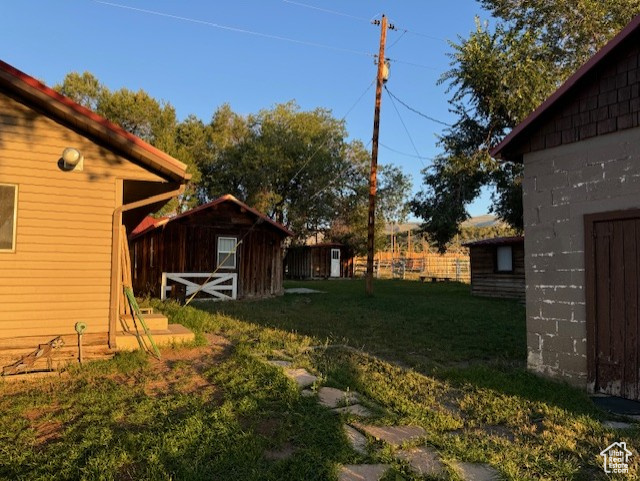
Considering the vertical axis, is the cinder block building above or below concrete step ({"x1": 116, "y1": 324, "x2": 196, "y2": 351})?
above

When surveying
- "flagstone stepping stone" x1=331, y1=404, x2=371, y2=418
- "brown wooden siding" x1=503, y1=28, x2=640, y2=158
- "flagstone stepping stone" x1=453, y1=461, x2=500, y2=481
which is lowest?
"flagstone stepping stone" x1=453, y1=461, x2=500, y2=481

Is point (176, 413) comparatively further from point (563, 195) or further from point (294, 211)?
point (294, 211)

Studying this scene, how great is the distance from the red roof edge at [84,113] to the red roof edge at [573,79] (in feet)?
15.8

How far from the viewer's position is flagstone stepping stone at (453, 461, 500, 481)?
10.8 feet

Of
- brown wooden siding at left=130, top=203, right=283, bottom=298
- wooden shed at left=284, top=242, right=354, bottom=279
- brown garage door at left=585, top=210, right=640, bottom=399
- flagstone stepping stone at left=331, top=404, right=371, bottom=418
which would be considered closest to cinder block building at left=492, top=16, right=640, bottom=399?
brown garage door at left=585, top=210, right=640, bottom=399

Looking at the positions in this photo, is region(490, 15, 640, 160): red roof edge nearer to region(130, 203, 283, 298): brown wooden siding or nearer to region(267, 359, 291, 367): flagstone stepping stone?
region(267, 359, 291, 367): flagstone stepping stone

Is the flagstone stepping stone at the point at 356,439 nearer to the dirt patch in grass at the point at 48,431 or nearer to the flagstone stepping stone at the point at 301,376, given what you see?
the flagstone stepping stone at the point at 301,376

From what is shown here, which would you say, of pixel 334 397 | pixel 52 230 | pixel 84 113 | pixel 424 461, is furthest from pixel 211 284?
pixel 424 461

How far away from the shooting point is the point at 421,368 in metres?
6.55

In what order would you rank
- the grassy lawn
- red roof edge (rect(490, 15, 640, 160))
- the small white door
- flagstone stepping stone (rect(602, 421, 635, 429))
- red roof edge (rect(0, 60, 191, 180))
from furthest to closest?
the small white door → red roof edge (rect(0, 60, 191, 180)) → red roof edge (rect(490, 15, 640, 160)) → flagstone stepping stone (rect(602, 421, 635, 429)) → the grassy lawn

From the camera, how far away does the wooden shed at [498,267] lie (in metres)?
18.1

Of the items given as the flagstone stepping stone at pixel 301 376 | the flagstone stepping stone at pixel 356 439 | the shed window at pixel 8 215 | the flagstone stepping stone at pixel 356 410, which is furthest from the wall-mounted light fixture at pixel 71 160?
the flagstone stepping stone at pixel 356 439

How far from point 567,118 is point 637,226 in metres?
1.68

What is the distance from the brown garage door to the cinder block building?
0.01 metres
